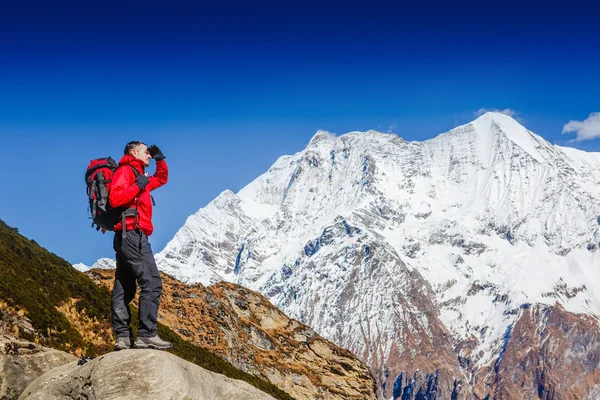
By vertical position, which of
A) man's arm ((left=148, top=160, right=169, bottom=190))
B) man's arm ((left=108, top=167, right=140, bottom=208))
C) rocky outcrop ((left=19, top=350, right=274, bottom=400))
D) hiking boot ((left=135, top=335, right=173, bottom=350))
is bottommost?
rocky outcrop ((left=19, top=350, right=274, bottom=400))

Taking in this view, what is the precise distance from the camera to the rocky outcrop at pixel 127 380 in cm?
1302

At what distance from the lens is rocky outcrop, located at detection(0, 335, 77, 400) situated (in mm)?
16594

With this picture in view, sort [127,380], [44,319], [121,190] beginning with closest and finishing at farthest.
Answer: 1. [127,380]
2. [121,190]
3. [44,319]

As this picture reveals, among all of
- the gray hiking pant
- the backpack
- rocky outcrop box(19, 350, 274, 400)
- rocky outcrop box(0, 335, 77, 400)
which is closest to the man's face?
the backpack

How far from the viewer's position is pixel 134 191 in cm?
1419

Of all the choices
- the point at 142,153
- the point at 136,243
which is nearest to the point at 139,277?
the point at 136,243

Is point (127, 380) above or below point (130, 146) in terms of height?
below

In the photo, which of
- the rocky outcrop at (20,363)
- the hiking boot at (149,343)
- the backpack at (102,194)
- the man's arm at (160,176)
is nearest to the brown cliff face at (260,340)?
the rocky outcrop at (20,363)

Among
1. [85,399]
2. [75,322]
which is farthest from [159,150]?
[75,322]

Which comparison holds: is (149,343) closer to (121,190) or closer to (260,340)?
(121,190)

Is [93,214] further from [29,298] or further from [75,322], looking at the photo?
[75,322]

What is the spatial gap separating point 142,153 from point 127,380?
5176mm

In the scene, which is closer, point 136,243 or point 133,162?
point 136,243

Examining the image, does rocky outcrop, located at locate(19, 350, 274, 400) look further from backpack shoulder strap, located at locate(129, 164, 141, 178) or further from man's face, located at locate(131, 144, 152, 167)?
man's face, located at locate(131, 144, 152, 167)
